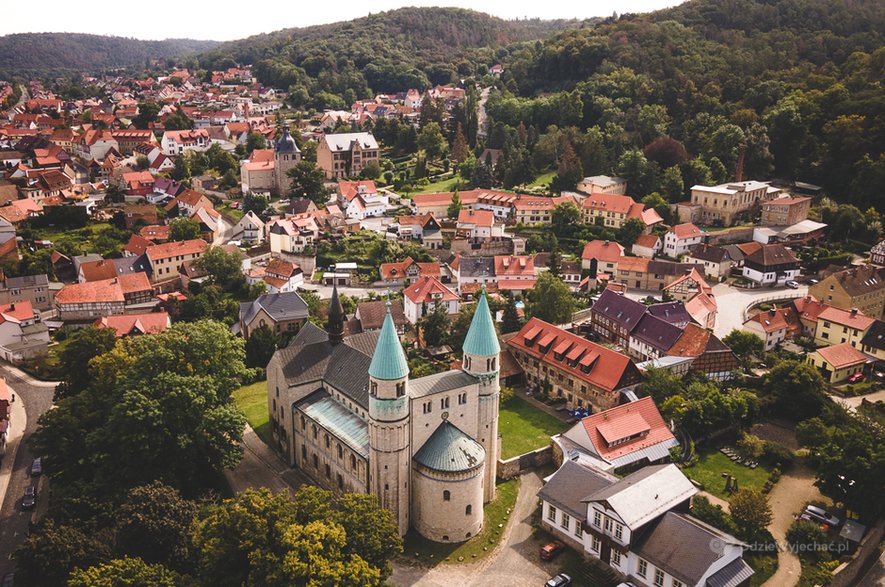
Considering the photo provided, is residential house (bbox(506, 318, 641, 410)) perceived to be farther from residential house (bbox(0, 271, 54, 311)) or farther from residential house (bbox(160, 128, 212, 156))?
residential house (bbox(160, 128, 212, 156))

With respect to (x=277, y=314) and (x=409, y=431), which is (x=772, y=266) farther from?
(x=409, y=431)

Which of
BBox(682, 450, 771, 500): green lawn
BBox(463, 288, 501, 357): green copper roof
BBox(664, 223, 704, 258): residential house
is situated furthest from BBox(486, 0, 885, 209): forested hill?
BBox(463, 288, 501, 357): green copper roof

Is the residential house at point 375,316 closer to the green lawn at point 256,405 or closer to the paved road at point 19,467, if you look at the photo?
the green lawn at point 256,405

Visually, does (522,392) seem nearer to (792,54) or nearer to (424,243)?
(424,243)

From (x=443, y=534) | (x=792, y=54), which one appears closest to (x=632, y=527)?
(x=443, y=534)

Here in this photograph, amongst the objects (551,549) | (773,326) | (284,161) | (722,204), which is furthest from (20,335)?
(722,204)

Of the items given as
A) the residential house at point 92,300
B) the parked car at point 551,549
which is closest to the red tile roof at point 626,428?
the parked car at point 551,549

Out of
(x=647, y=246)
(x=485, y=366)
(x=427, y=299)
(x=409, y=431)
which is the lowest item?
(x=427, y=299)

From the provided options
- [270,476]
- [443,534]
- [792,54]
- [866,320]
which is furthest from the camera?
[792,54]
